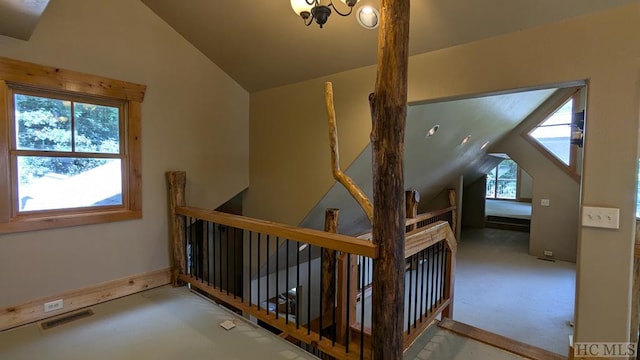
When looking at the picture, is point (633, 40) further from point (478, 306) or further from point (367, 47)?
point (478, 306)

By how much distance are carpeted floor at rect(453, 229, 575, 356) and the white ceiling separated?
312 centimetres

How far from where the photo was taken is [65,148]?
2.72 metres

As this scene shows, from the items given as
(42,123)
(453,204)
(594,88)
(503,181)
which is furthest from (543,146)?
(42,123)

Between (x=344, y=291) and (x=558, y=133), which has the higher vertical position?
(x=558, y=133)

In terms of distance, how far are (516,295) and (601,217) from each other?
3.05m

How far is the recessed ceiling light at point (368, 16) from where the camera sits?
2268mm

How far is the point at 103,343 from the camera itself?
222cm

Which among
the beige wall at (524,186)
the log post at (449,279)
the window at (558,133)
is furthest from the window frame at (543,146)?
the beige wall at (524,186)

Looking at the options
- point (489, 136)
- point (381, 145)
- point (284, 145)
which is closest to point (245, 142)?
point (284, 145)

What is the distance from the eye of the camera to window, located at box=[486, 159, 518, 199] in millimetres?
12227

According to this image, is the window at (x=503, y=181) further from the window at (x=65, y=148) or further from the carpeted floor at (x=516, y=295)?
the window at (x=65, y=148)

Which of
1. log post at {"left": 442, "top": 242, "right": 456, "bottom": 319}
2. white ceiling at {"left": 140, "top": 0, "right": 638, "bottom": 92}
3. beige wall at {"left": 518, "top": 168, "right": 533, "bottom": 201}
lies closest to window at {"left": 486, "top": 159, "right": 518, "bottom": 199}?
beige wall at {"left": 518, "top": 168, "right": 533, "bottom": 201}

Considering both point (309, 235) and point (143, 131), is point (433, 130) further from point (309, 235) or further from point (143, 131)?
point (143, 131)

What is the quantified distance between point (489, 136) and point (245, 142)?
4.57m
